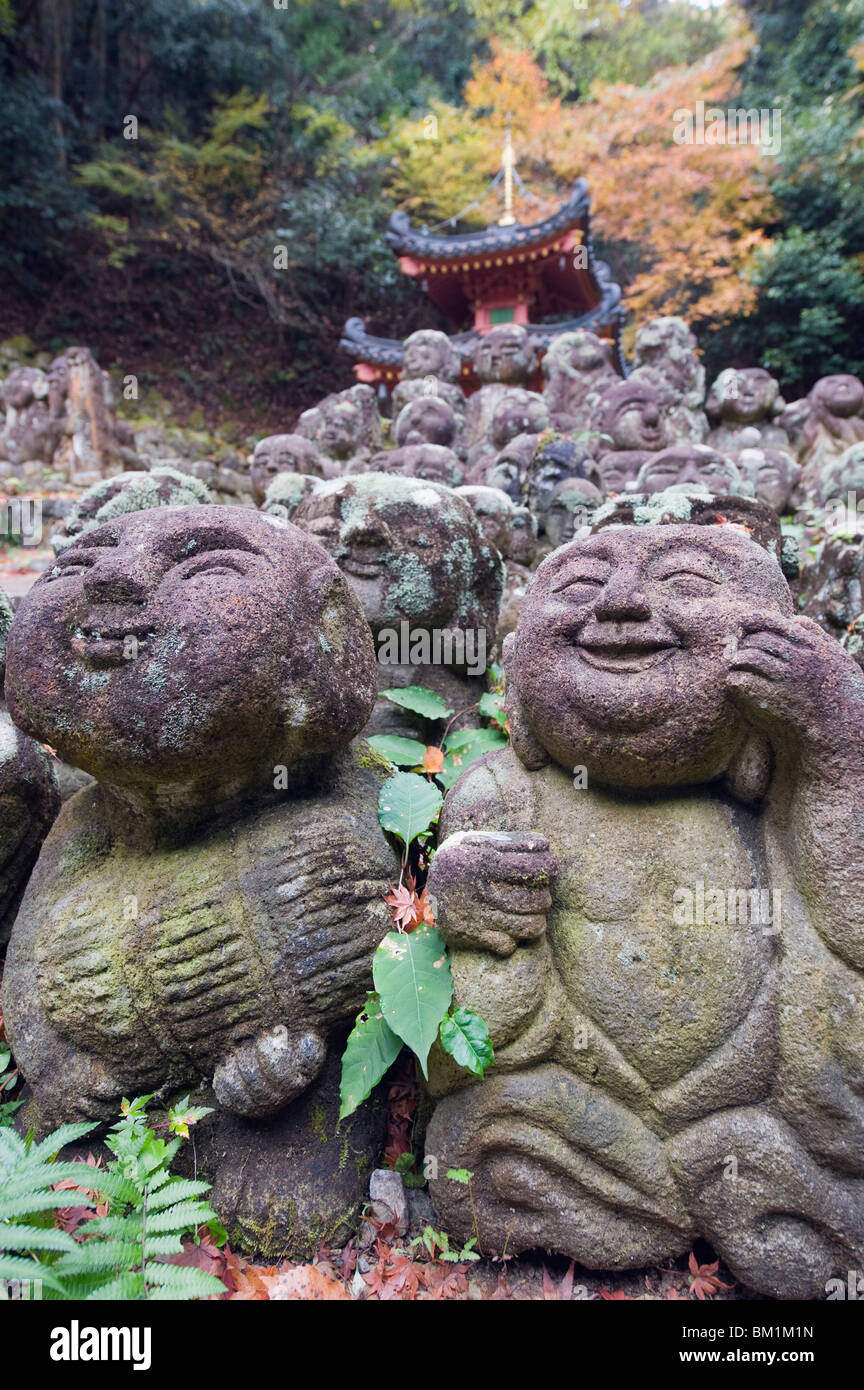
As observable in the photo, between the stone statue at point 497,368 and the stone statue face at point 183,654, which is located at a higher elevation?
the stone statue at point 497,368

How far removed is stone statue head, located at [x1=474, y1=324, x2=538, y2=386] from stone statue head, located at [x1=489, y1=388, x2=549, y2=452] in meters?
2.28

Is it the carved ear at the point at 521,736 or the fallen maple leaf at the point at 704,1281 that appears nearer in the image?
the fallen maple leaf at the point at 704,1281

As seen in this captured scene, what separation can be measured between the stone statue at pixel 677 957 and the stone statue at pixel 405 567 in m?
1.56

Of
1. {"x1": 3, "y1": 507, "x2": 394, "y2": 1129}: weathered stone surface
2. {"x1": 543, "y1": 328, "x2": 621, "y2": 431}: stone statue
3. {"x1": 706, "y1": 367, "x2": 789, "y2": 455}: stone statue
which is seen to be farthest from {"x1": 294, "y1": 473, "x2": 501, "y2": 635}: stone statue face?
{"x1": 706, "y1": 367, "x2": 789, "y2": 455}: stone statue

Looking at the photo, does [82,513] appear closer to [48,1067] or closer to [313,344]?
[48,1067]

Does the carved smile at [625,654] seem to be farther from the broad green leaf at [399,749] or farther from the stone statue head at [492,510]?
the stone statue head at [492,510]

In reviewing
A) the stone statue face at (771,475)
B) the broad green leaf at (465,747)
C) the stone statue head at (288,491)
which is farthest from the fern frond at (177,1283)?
the stone statue face at (771,475)

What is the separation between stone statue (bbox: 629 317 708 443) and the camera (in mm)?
12117

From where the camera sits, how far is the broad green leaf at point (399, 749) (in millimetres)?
3316

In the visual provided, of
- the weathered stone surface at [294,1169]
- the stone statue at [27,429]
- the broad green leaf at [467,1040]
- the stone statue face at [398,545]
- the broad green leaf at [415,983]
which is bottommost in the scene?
the weathered stone surface at [294,1169]

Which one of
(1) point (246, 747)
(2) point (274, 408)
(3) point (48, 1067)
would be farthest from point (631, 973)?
(2) point (274, 408)

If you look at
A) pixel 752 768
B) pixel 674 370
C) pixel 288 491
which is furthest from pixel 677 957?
pixel 674 370

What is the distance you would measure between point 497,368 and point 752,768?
11129 mm

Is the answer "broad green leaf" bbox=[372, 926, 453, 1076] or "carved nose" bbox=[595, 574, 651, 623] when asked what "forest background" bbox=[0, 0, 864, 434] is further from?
"broad green leaf" bbox=[372, 926, 453, 1076]
